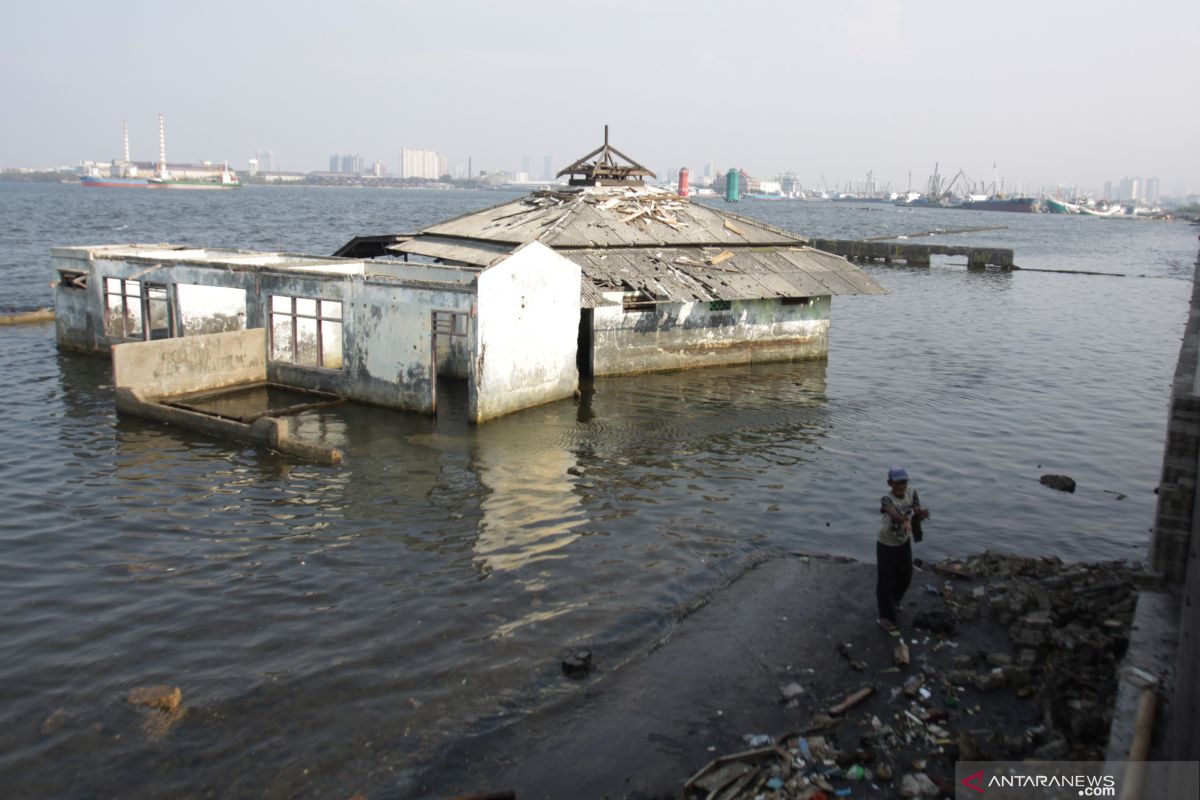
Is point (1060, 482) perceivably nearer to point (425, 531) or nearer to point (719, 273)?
point (425, 531)

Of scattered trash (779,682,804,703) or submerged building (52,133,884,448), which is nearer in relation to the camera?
scattered trash (779,682,804,703)

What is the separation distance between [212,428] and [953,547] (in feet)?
43.9

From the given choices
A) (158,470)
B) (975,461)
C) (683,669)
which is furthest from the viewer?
(975,461)

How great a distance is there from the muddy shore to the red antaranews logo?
16 cm

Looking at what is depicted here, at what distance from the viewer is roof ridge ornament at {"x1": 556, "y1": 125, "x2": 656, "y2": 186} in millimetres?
29406

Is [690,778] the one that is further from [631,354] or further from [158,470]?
[631,354]

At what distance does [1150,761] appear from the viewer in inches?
249

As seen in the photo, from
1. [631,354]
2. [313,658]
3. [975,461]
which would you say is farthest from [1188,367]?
[631,354]

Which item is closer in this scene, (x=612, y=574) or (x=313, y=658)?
(x=313, y=658)

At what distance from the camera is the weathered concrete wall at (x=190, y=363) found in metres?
19.2

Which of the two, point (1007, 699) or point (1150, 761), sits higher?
point (1150, 761)

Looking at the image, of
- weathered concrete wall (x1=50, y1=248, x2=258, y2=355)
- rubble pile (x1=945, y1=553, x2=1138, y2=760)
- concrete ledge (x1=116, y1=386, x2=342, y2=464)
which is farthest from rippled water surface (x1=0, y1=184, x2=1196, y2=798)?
rubble pile (x1=945, y1=553, x2=1138, y2=760)

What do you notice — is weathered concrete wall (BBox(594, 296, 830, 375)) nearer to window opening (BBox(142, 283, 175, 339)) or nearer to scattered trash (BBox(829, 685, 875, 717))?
window opening (BBox(142, 283, 175, 339))

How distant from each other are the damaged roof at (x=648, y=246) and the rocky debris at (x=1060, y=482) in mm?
9593
